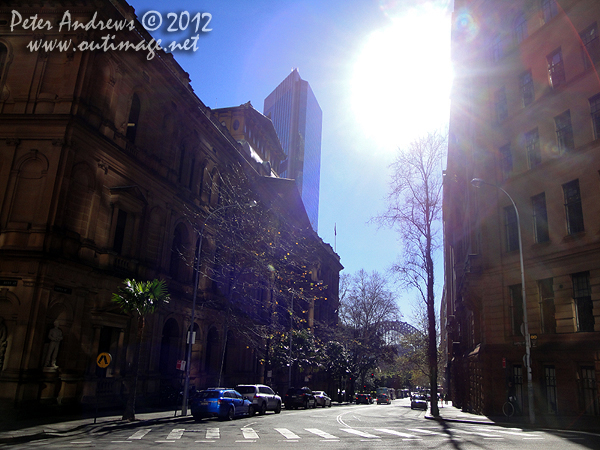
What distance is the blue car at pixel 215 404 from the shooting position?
72.4ft

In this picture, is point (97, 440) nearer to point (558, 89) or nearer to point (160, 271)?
point (160, 271)

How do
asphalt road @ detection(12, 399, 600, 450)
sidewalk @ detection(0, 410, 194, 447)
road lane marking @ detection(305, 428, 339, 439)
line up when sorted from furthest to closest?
road lane marking @ detection(305, 428, 339, 439) → sidewalk @ detection(0, 410, 194, 447) → asphalt road @ detection(12, 399, 600, 450)

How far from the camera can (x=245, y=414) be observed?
2548 centimetres

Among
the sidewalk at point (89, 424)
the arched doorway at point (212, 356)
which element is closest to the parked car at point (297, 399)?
the arched doorway at point (212, 356)

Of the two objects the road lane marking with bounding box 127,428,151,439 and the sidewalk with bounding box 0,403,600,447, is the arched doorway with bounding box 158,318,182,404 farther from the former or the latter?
the road lane marking with bounding box 127,428,151,439

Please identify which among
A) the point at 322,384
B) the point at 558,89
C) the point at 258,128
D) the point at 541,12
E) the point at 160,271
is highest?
the point at 258,128

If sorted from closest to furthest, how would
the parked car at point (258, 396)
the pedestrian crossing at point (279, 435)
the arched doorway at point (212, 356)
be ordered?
the pedestrian crossing at point (279, 435), the parked car at point (258, 396), the arched doorway at point (212, 356)

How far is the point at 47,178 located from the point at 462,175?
3590 centimetres

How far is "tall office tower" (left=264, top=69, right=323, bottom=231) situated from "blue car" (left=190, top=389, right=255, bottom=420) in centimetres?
13532

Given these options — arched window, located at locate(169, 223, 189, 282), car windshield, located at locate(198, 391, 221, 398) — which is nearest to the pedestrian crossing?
car windshield, located at locate(198, 391, 221, 398)

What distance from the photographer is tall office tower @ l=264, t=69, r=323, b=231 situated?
162363mm

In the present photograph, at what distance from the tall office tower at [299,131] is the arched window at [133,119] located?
12747 cm

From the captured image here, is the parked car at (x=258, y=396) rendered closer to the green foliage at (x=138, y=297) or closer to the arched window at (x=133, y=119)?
the green foliage at (x=138, y=297)

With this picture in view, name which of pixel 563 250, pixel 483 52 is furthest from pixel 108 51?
pixel 563 250
